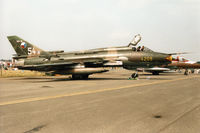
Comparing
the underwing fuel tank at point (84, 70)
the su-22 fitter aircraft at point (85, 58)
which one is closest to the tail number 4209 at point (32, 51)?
the su-22 fitter aircraft at point (85, 58)

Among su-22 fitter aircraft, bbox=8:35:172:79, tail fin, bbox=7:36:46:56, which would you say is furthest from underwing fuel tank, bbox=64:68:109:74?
tail fin, bbox=7:36:46:56

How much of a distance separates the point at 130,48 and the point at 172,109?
1331 cm

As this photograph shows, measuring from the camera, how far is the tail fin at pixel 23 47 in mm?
19484

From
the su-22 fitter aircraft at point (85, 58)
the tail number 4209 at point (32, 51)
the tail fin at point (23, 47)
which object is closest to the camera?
the su-22 fitter aircraft at point (85, 58)

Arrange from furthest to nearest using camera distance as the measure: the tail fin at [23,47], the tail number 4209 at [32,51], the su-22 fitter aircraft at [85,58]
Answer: the tail number 4209 at [32,51] → the tail fin at [23,47] → the su-22 fitter aircraft at [85,58]

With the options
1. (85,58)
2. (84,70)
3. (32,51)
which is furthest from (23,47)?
(84,70)

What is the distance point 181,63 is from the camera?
1243 inches

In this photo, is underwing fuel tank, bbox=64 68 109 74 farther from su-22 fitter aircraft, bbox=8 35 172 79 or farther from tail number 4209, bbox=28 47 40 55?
tail number 4209, bbox=28 47 40 55

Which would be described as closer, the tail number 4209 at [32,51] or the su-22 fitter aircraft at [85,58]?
the su-22 fitter aircraft at [85,58]

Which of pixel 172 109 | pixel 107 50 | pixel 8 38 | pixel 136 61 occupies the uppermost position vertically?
pixel 8 38

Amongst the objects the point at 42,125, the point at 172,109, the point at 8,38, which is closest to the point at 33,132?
the point at 42,125

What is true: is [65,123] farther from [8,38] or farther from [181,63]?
[181,63]

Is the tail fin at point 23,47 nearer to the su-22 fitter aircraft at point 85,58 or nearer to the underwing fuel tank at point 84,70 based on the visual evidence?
the su-22 fitter aircraft at point 85,58

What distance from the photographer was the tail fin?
767 inches
